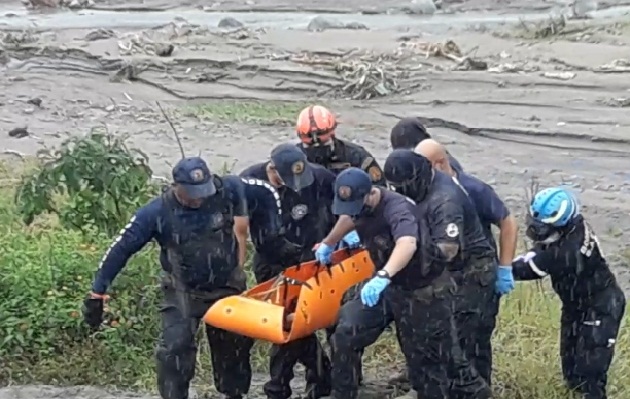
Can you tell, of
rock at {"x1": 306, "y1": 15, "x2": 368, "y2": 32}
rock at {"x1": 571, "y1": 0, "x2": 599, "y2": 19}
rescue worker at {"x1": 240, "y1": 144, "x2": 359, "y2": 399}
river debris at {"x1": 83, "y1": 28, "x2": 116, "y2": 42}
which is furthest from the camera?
rock at {"x1": 571, "y1": 0, "x2": 599, "y2": 19}

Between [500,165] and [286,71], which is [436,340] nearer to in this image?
[500,165]

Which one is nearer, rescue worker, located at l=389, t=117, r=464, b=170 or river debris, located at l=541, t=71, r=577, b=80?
rescue worker, located at l=389, t=117, r=464, b=170

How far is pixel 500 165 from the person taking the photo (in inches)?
694

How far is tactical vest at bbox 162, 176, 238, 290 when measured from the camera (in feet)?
25.1

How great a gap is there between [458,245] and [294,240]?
59.8 inches

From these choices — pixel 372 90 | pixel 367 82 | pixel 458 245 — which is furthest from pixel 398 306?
pixel 367 82

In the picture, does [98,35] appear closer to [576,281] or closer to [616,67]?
[616,67]

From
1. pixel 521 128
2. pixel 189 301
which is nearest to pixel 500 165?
pixel 521 128

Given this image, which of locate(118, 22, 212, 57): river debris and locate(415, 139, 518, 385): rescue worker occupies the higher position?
locate(415, 139, 518, 385): rescue worker

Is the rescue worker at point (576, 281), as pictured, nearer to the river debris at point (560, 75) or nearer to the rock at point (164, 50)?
the river debris at point (560, 75)

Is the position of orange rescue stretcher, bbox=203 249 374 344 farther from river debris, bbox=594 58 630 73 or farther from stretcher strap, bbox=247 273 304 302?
river debris, bbox=594 58 630 73

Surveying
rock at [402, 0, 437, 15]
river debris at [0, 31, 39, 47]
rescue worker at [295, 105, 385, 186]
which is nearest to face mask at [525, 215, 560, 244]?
rescue worker at [295, 105, 385, 186]

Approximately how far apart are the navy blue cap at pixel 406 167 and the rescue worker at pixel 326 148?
4.02 feet

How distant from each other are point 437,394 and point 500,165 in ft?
34.4
